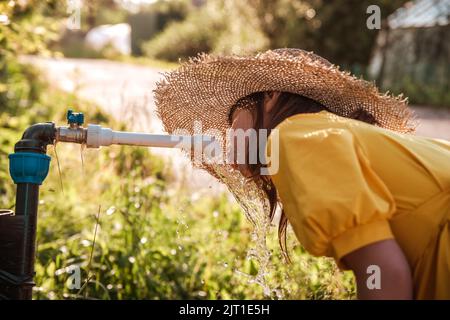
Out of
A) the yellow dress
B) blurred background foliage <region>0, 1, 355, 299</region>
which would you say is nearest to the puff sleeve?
the yellow dress

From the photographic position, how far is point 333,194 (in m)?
1.72

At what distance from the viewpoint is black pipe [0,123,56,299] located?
2098 millimetres

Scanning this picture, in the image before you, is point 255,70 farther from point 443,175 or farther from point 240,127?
point 443,175

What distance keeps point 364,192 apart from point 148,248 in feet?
7.41

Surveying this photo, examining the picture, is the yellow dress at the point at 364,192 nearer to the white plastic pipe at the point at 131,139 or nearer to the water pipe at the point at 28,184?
the white plastic pipe at the point at 131,139

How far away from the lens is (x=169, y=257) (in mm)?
3787

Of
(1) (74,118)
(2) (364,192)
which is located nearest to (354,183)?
(2) (364,192)

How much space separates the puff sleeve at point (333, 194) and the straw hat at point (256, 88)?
0.40 metres

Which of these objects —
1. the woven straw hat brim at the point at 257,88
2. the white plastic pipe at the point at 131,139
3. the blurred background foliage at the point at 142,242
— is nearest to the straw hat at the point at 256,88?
the woven straw hat brim at the point at 257,88

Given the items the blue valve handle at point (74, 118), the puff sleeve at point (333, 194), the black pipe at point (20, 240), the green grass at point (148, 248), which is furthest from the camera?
the green grass at point (148, 248)

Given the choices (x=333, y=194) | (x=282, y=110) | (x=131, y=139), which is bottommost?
(x=333, y=194)

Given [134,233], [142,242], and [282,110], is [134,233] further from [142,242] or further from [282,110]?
[282,110]

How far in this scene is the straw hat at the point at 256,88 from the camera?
2207 millimetres

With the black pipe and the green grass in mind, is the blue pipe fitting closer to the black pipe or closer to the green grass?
the black pipe
